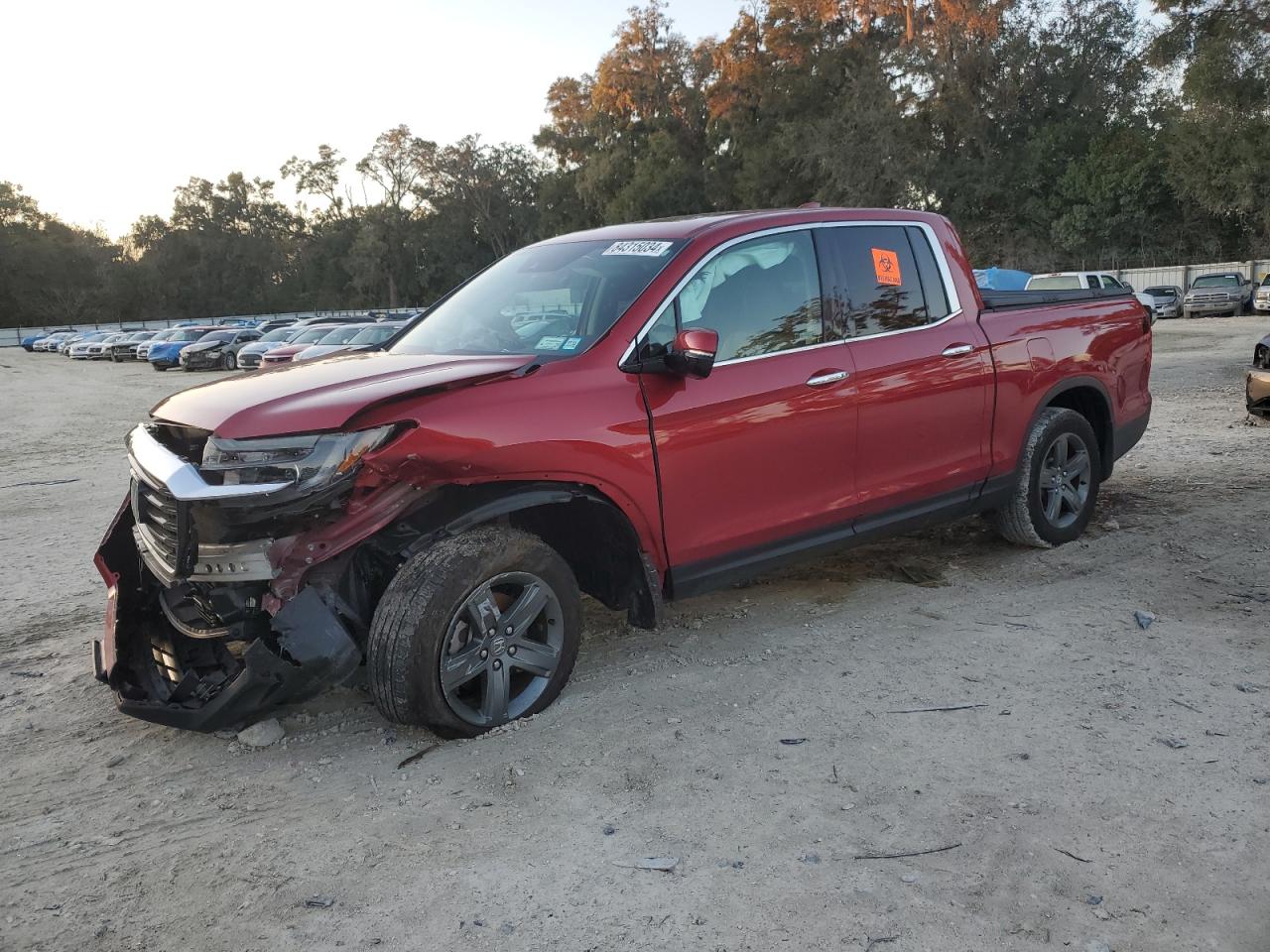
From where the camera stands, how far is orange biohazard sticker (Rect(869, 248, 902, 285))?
4750 millimetres

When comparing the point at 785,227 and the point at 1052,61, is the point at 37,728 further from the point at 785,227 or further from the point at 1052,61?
the point at 1052,61

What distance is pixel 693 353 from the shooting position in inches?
143

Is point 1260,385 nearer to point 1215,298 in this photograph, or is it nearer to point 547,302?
point 547,302

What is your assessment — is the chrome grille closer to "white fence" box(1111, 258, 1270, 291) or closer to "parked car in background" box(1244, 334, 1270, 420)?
"parked car in background" box(1244, 334, 1270, 420)

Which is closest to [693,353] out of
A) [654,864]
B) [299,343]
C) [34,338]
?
[654,864]

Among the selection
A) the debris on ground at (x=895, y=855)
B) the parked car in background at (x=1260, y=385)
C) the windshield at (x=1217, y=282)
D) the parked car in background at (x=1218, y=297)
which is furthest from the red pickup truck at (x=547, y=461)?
the windshield at (x=1217, y=282)

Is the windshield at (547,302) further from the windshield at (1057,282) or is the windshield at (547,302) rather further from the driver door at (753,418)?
the windshield at (1057,282)

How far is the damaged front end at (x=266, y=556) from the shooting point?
3.20 m

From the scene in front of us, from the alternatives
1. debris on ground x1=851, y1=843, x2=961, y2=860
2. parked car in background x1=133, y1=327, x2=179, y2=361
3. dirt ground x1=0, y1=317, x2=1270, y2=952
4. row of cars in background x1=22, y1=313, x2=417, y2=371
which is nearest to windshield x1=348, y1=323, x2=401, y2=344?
row of cars in background x1=22, y1=313, x2=417, y2=371

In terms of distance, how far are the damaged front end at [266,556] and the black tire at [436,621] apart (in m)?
0.13

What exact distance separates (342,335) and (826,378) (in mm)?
23395

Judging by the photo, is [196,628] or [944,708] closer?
[196,628]

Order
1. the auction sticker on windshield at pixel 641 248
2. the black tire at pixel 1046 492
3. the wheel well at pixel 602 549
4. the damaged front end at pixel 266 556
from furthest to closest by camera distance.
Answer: the black tire at pixel 1046 492 → the auction sticker on windshield at pixel 641 248 → the wheel well at pixel 602 549 → the damaged front end at pixel 266 556

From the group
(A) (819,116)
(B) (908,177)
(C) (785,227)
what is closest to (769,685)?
(C) (785,227)
